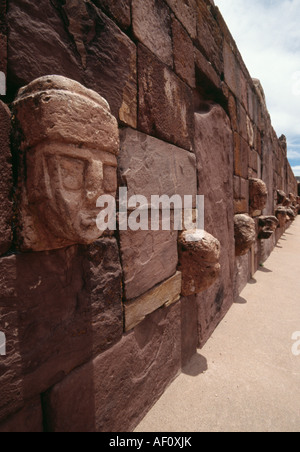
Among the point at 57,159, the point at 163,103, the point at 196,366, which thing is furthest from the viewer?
the point at 196,366

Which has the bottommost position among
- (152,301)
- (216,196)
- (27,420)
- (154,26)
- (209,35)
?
(27,420)

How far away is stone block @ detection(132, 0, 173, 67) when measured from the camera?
4.31ft

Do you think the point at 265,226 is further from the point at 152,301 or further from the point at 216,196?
the point at 152,301

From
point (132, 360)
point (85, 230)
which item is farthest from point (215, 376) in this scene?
point (85, 230)

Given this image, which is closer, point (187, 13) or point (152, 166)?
point (152, 166)

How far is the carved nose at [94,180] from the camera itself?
0.81 meters

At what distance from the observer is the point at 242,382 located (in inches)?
67.0

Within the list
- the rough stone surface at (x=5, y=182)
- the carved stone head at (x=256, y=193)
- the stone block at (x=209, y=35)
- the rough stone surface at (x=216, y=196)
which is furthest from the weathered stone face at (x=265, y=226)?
the rough stone surface at (x=5, y=182)

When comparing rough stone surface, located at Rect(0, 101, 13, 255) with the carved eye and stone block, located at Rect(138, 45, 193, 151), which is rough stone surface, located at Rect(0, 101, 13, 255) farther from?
stone block, located at Rect(138, 45, 193, 151)

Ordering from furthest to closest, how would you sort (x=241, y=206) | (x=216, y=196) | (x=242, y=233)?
(x=241, y=206)
(x=242, y=233)
(x=216, y=196)

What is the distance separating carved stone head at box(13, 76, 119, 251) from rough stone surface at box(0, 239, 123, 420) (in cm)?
10

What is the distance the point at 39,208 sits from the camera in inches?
31.2

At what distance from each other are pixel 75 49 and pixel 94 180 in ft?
1.81

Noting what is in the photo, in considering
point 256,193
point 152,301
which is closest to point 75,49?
point 152,301
